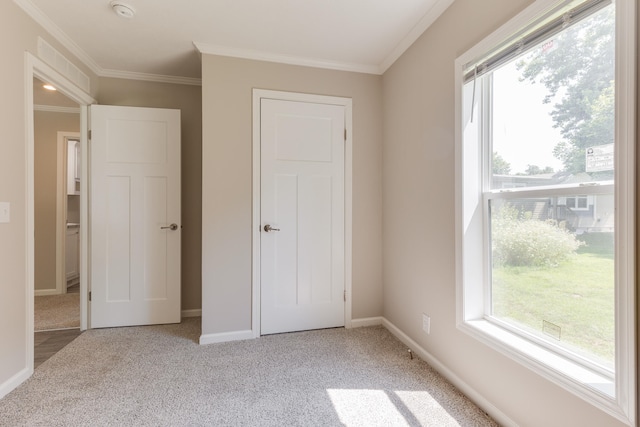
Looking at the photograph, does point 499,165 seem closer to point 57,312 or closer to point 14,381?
point 14,381

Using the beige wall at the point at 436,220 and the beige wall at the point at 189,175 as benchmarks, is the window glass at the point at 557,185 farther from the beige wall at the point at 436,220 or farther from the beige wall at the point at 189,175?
the beige wall at the point at 189,175

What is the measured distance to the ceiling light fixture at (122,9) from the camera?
1898mm

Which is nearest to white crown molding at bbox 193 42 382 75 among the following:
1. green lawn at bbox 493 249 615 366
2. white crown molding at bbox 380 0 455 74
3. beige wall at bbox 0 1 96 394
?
white crown molding at bbox 380 0 455 74

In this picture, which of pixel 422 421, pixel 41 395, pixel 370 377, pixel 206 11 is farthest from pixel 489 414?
pixel 206 11

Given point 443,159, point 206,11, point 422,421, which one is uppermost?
point 206,11

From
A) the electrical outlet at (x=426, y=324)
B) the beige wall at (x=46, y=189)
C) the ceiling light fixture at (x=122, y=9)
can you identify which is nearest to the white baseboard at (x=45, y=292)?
the beige wall at (x=46, y=189)

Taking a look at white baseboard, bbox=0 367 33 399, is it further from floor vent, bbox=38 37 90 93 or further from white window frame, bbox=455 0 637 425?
white window frame, bbox=455 0 637 425

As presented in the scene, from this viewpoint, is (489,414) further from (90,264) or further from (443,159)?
(90,264)

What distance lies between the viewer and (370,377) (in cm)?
192

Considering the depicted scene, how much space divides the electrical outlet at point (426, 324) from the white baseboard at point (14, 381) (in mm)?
2625

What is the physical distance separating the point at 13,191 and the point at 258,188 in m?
1.54

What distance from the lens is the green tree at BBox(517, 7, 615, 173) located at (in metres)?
1.14

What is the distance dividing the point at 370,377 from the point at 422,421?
0.44m

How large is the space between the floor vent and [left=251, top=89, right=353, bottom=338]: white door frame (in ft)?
4.76
